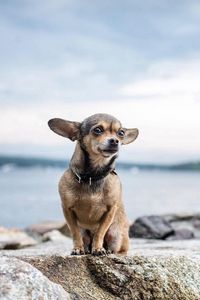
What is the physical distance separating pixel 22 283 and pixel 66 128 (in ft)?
8.63

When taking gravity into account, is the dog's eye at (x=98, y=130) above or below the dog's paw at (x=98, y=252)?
above

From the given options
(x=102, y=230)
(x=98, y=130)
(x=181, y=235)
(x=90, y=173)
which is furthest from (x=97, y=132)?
(x=181, y=235)

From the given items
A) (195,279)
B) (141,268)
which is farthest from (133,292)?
(195,279)

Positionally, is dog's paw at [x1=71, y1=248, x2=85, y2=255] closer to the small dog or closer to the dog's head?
the small dog

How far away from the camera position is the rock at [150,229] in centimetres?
1977

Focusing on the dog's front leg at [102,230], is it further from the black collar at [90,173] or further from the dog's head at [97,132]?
the dog's head at [97,132]

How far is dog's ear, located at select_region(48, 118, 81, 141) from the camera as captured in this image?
9.66 metres

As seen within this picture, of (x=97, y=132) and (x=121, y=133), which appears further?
(x=121, y=133)

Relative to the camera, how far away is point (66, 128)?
970cm

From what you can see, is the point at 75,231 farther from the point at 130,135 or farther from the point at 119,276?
the point at 130,135

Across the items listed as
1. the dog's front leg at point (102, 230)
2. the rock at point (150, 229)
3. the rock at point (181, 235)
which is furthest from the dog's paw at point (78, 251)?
the rock at point (181, 235)

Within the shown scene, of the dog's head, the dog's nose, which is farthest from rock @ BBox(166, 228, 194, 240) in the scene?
the dog's nose

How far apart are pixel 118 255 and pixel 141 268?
45 cm

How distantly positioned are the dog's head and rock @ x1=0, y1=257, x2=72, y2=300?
1.88 meters
